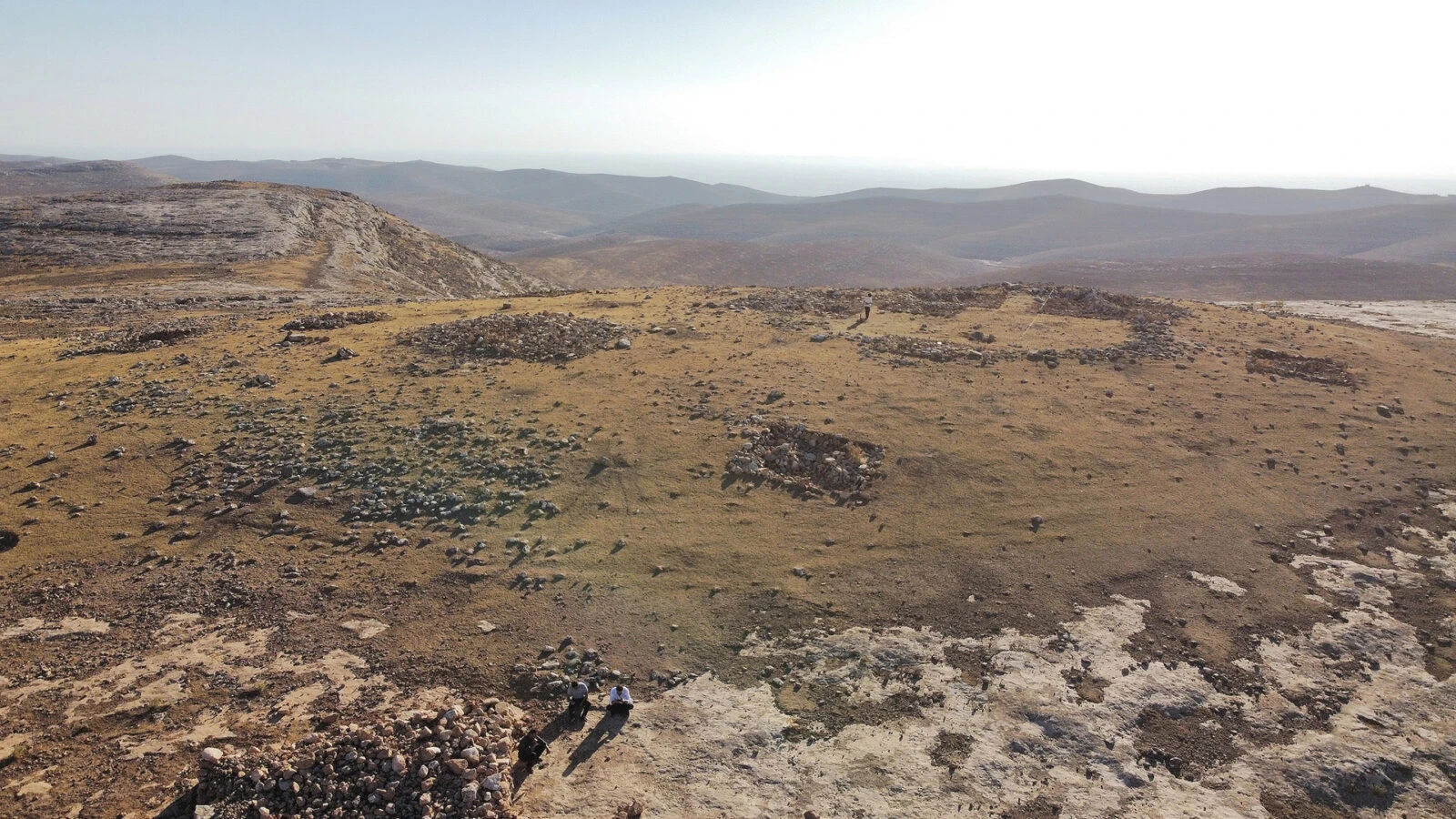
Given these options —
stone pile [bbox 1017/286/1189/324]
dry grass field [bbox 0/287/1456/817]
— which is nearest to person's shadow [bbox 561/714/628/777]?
dry grass field [bbox 0/287/1456/817]

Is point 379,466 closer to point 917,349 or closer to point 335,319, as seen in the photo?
point 335,319

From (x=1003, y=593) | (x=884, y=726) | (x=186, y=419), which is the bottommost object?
(x=884, y=726)

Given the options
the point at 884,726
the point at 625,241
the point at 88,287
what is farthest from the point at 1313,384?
the point at 625,241

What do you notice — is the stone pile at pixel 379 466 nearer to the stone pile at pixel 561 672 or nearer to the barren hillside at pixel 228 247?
the stone pile at pixel 561 672

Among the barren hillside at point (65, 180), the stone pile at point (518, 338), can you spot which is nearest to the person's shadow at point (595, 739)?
the stone pile at point (518, 338)

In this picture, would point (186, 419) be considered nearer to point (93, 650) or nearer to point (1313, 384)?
point (93, 650)

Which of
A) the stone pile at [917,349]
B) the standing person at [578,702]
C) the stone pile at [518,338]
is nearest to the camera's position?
the standing person at [578,702]

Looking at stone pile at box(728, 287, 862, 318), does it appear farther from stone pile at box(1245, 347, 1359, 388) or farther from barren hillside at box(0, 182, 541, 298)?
barren hillside at box(0, 182, 541, 298)
